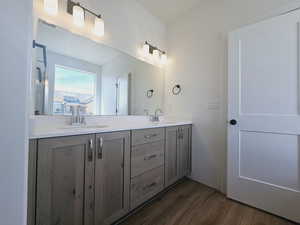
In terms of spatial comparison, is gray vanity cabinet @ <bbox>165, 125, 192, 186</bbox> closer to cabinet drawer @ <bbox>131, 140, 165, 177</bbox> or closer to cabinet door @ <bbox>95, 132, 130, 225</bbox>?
cabinet drawer @ <bbox>131, 140, 165, 177</bbox>

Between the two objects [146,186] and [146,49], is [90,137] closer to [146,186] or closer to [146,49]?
[146,186]

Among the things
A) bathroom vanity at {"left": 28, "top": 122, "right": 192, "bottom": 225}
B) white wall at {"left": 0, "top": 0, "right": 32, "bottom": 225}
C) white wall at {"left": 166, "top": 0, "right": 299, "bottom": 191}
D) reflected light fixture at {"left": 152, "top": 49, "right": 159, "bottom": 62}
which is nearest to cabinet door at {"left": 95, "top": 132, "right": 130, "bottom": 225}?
bathroom vanity at {"left": 28, "top": 122, "right": 192, "bottom": 225}

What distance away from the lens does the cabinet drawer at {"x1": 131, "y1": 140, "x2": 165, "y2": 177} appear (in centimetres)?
146

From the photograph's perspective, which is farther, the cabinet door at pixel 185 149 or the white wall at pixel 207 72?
the cabinet door at pixel 185 149

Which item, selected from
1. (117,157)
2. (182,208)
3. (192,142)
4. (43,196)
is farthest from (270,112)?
(43,196)

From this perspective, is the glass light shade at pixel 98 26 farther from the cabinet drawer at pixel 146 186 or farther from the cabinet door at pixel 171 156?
the cabinet drawer at pixel 146 186

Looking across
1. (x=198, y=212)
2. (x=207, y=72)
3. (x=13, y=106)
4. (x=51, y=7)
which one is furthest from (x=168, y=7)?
(x=198, y=212)

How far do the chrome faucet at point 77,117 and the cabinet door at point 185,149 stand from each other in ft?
4.14

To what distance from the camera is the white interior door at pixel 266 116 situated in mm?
1454

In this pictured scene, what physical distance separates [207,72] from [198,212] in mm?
1757

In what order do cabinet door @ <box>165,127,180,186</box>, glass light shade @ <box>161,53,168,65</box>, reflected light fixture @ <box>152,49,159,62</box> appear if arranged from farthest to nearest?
1. glass light shade @ <box>161,53,168,65</box>
2. reflected light fixture @ <box>152,49,159,62</box>
3. cabinet door @ <box>165,127,180,186</box>

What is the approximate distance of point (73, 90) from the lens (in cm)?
158

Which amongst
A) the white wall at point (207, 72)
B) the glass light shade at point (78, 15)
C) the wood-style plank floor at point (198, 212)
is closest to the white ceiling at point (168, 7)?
the white wall at point (207, 72)

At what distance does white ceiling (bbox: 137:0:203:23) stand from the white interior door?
0.95 meters
